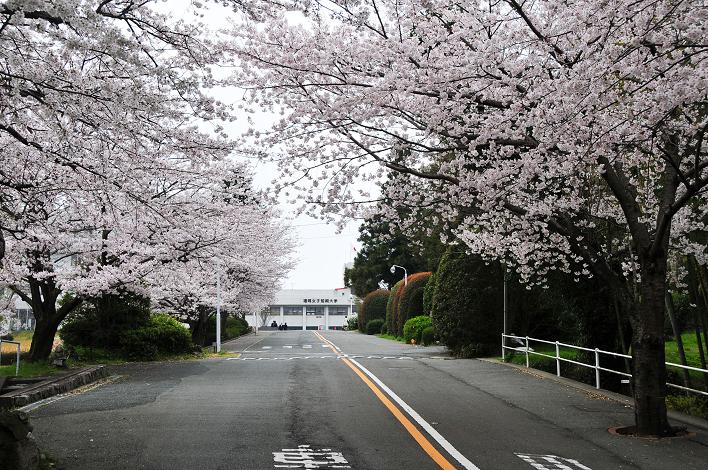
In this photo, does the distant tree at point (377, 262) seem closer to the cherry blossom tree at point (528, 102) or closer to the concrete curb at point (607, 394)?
the concrete curb at point (607, 394)

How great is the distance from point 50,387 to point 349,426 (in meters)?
7.70

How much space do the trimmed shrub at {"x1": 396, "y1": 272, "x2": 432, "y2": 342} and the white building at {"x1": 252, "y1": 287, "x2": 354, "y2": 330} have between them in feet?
211

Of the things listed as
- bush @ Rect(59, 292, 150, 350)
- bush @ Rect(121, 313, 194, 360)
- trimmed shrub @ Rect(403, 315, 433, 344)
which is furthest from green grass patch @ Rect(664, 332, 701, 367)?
bush @ Rect(59, 292, 150, 350)

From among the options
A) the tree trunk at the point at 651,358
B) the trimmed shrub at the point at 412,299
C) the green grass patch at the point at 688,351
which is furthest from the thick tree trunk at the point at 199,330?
the tree trunk at the point at 651,358

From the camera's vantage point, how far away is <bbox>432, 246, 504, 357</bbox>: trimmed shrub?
83.2 feet

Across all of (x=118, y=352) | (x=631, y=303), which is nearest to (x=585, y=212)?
(x=631, y=303)

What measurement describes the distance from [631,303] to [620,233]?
487 cm

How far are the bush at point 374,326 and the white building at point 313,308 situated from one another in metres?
47.9

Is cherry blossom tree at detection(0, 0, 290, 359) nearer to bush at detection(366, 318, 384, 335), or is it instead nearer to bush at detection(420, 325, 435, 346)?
bush at detection(420, 325, 435, 346)

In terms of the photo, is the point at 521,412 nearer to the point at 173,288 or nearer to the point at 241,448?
the point at 241,448

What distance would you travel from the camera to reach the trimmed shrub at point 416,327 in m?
37.9

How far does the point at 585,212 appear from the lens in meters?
12.9

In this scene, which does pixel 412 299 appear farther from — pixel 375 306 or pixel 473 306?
pixel 375 306

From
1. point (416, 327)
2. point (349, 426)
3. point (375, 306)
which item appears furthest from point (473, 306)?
point (375, 306)
